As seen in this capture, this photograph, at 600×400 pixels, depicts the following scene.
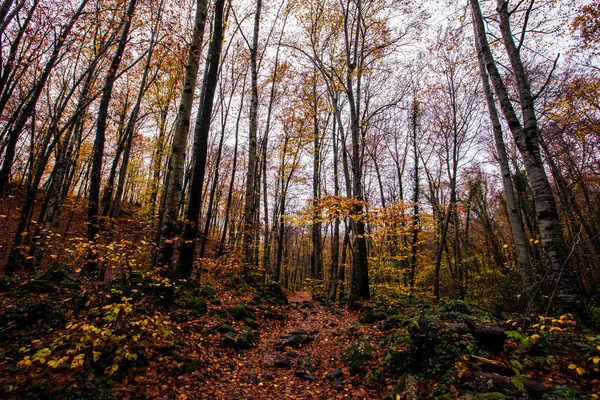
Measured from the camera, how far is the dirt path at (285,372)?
3990 mm

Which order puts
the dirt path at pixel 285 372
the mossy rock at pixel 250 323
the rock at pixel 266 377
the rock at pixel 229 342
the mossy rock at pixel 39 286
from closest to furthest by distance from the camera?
the dirt path at pixel 285 372 → the rock at pixel 266 377 → the rock at pixel 229 342 → the mossy rock at pixel 39 286 → the mossy rock at pixel 250 323

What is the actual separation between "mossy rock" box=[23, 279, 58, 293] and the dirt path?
4075mm

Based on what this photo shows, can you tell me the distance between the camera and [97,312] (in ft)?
12.9

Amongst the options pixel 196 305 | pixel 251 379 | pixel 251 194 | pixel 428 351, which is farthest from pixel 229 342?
pixel 251 194

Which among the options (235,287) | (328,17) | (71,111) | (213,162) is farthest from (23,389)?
(213,162)

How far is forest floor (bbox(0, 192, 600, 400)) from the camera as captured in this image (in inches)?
116

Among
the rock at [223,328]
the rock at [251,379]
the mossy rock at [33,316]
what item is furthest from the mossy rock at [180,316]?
the rock at [251,379]

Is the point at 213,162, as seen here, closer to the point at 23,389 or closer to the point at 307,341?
the point at 307,341

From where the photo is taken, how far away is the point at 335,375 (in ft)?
15.0

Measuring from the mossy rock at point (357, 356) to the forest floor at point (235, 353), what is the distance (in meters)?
0.02

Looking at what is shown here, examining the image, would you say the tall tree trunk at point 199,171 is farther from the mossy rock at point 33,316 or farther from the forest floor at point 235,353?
the mossy rock at point 33,316

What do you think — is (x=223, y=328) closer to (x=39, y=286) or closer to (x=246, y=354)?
(x=246, y=354)

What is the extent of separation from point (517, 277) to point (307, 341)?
8.30 m

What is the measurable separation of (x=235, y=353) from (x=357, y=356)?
2386 mm
